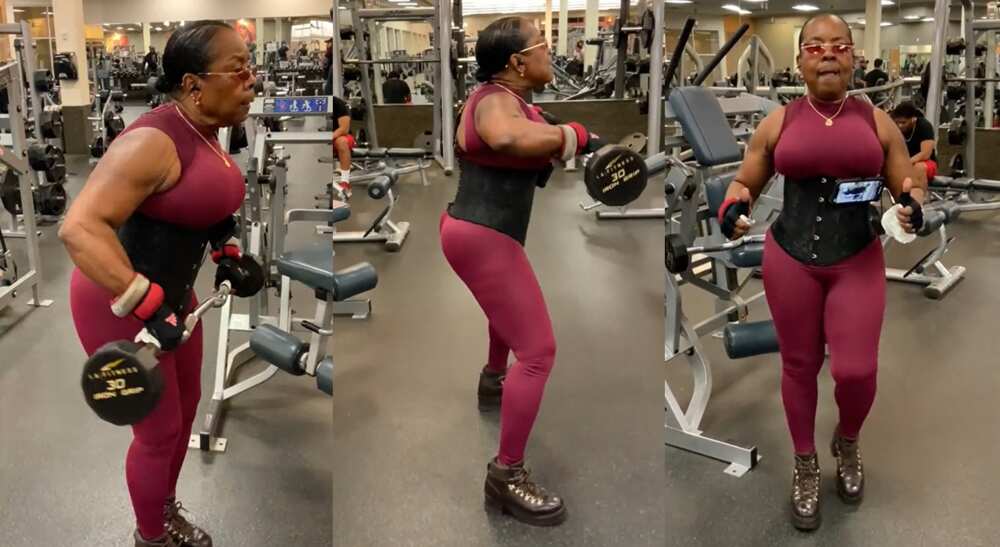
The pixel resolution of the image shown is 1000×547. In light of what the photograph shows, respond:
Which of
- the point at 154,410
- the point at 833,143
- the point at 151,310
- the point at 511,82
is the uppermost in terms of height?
the point at 511,82

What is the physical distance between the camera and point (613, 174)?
4.46ft

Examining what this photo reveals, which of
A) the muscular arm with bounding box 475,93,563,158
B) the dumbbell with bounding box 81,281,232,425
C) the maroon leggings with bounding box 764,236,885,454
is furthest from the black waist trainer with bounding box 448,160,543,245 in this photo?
the dumbbell with bounding box 81,281,232,425

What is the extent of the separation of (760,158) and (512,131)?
1.95 feet

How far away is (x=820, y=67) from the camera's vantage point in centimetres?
153

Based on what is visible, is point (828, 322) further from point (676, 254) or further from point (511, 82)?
point (511, 82)

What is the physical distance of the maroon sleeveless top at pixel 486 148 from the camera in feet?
4.91

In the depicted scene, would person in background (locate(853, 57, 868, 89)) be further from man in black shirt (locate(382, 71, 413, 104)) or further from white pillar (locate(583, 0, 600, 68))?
man in black shirt (locate(382, 71, 413, 104))

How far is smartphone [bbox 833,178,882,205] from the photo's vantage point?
5.06 feet

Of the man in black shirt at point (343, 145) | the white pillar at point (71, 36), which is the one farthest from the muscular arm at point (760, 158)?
the white pillar at point (71, 36)

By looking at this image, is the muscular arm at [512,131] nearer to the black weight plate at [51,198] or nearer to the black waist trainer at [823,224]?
the black waist trainer at [823,224]

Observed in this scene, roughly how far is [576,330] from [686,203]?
0.52 m

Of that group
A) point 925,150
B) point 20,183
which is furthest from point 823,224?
point 20,183

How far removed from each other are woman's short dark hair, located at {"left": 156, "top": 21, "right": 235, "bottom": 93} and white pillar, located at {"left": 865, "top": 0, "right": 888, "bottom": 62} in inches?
66.5

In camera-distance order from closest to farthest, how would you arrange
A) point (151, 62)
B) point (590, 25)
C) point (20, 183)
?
point (151, 62)
point (590, 25)
point (20, 183)
